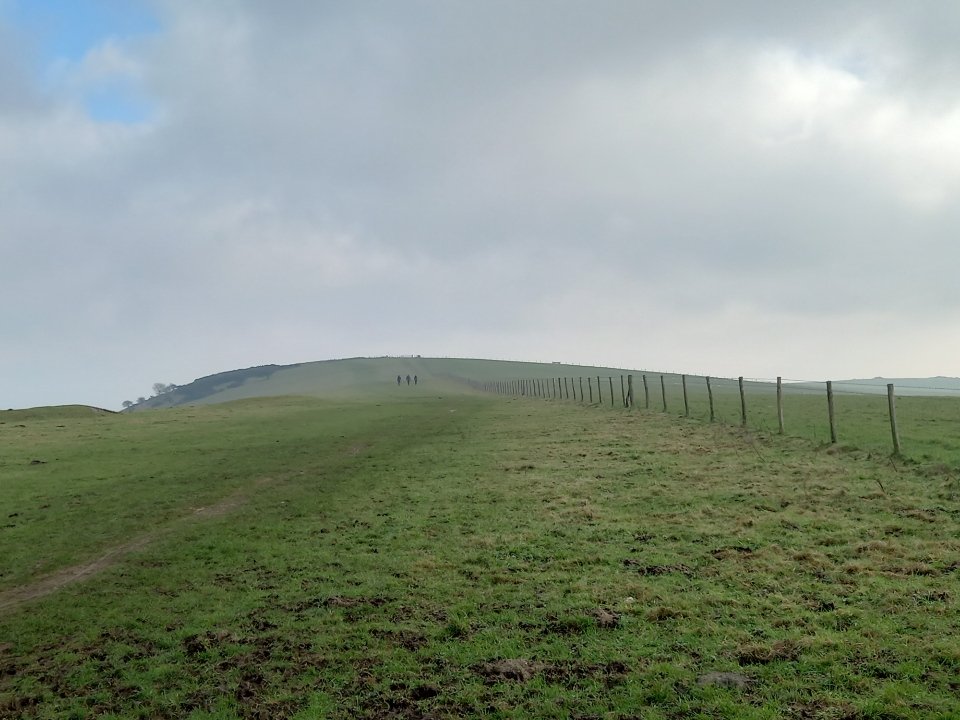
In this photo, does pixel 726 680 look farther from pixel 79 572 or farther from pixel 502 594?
pixel 79 572

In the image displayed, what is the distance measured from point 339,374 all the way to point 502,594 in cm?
15247

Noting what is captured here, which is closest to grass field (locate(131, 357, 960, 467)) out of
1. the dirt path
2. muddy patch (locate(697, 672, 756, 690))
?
the dirt path

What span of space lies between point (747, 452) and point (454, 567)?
1228 centimetres

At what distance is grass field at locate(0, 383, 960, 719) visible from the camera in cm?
592

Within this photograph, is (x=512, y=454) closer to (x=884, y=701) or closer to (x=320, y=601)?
(x=320, y=601)

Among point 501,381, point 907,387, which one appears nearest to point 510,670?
point 907,387

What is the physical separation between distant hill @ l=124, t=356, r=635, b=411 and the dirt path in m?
120

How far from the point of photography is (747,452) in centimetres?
1922

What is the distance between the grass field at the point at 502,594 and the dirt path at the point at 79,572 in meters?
0.07

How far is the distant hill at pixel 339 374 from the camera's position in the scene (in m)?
149

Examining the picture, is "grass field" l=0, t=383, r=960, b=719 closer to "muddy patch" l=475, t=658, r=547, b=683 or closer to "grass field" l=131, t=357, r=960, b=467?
"muddy patch" l=475, t=658, r=547, b=683

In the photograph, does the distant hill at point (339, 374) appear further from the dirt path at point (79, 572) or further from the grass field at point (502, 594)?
the dirt path at point (79, 572)

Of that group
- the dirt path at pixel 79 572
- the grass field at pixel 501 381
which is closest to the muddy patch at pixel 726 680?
the dirt path at pixel 79 572

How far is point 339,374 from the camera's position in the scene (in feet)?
517
